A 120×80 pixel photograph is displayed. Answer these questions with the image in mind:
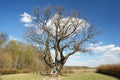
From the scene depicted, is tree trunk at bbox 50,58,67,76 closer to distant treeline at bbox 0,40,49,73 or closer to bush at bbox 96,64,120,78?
bush at bbox 96,64,120,78

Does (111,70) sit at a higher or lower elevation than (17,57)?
lower

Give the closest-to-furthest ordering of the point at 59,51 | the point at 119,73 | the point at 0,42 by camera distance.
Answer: the point at 119,73, the point at 59,51, the point at 0,42

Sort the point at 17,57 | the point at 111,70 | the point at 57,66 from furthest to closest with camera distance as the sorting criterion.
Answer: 1. the point at 17,57
2. the point at 57,66
3. the point at 111,70

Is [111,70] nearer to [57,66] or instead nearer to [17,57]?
[57,66]

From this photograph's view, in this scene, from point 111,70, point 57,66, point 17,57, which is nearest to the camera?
point 111,70

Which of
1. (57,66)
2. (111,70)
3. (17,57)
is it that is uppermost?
(17,57)

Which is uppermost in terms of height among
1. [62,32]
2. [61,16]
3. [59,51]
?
[61,16]

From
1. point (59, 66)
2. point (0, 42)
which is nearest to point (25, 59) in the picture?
point (0, 42)

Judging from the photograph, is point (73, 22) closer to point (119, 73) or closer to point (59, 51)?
point (59, 51)

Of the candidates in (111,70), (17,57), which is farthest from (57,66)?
(17,57)

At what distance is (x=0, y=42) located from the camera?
4831 cm

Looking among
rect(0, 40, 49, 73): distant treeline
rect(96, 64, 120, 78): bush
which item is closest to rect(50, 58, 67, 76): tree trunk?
rect(96, 64, 120, 78): bush

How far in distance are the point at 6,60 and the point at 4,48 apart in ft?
18.4

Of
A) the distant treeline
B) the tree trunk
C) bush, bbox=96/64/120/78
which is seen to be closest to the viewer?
bush, bbox=96/64/120/78
